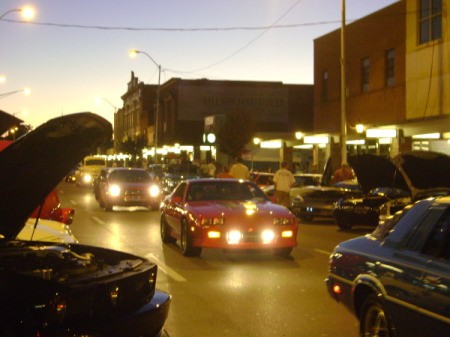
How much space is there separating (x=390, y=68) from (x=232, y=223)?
951 inches

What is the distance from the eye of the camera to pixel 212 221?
13.1m

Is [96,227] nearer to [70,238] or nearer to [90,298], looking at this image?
[70,238]

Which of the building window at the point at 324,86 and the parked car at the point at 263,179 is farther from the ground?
the building window at the point at 324,86

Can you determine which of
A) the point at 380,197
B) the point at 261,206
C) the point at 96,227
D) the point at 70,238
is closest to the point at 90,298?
the point at 70,238

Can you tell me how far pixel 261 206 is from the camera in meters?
13.7

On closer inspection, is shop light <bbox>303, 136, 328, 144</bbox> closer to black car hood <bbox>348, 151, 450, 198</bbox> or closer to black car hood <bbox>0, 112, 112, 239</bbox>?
black car hood <bbox>348, 151, 450, 198</bbox>

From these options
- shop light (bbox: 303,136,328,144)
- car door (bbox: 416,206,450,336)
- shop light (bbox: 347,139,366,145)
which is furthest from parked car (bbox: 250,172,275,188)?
car door (bbox: 416,206,450,336)

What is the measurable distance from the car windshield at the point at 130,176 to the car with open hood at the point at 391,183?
9.92 m

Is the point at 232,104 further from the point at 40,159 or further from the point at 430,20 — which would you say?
the point at 40,159

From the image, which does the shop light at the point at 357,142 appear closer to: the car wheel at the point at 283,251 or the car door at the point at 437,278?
the car wheel at the point at 283,251

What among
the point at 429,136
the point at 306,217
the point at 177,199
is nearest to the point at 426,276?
the point at 177,199

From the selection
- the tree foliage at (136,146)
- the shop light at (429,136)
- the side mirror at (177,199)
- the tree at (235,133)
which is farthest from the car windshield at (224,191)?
the tree foliage at (136,146)

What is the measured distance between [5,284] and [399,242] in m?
3.08

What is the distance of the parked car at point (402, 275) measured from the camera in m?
5.27
